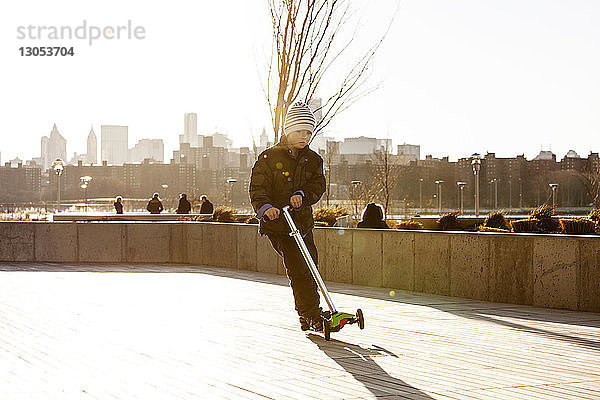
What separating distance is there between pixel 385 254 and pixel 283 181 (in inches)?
177

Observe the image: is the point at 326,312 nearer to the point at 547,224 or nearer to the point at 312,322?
the point at 312,322

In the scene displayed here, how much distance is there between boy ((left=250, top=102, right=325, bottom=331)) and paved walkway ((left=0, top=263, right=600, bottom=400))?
0.41m

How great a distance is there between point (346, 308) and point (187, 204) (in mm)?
20742

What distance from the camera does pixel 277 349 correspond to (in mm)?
6750

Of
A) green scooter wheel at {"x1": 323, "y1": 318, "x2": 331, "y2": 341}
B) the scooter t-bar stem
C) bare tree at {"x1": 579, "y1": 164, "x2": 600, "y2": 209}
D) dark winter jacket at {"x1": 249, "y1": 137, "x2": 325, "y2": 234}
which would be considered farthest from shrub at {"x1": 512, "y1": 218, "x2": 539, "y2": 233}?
bare tree at {"x1": 579, "y1": 164, "x2": 600, "y2": 209}

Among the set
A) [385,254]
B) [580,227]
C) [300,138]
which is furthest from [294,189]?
[580,227]

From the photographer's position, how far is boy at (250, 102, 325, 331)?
7453 millimetres

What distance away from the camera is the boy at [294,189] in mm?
7453

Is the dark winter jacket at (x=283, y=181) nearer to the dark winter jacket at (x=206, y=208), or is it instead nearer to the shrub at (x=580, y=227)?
the shrub at (x=580, y=227)

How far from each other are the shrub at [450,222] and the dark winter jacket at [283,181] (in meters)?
7.77

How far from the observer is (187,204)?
97.0 ft

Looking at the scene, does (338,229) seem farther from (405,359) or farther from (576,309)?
A: (405,359)

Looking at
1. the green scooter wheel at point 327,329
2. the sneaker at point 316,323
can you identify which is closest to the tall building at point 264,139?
the sneaker at point 316,323

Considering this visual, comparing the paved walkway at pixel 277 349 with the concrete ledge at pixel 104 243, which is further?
the concrete ledge at pixel 104 243
